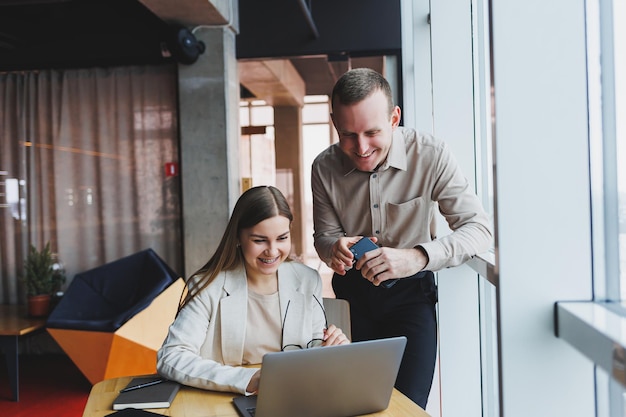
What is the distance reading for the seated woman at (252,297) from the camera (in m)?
2.13

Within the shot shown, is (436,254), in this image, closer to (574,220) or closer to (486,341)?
(574,220)

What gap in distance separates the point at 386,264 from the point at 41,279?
14.6 ft

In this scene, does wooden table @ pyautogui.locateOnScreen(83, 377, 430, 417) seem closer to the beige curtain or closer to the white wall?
the white wall

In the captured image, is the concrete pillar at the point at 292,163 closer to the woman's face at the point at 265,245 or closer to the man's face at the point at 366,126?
the woman's face at the point at 265,245

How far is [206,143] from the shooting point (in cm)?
564

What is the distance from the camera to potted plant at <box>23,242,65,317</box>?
5344 mm

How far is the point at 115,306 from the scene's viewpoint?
17.7 ft

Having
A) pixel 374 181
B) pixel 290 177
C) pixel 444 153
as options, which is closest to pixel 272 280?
pixel 374 181

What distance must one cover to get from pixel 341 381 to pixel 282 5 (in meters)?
4.89

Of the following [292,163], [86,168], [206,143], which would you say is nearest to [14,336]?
[86,168]

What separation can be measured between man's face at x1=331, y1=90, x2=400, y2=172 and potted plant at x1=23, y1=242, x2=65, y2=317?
13.6ft

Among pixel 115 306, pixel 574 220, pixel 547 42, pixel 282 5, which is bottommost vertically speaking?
pixel 115 306

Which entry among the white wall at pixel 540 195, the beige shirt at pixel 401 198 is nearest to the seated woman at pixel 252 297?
the beige shirt at pixel 401 198

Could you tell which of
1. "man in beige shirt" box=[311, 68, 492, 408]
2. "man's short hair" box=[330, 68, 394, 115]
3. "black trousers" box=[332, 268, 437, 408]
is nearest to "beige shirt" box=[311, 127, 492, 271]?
"man in beige shirt" box=[311, 68, 492, 408]
